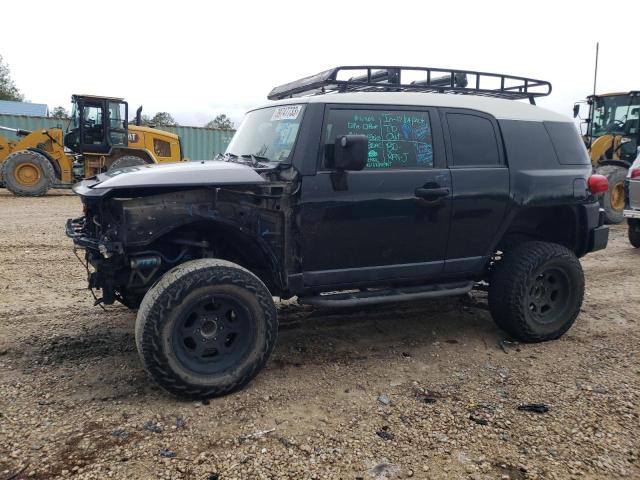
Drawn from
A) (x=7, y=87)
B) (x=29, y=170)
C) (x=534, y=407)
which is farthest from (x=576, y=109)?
(x=7, y=87)

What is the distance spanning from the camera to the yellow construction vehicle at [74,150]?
1397cm

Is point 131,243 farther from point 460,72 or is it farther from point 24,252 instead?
point 24,252

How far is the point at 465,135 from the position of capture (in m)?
4.39

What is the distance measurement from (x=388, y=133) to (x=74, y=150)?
12788mm

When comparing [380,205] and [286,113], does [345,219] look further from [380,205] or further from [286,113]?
[286,113]

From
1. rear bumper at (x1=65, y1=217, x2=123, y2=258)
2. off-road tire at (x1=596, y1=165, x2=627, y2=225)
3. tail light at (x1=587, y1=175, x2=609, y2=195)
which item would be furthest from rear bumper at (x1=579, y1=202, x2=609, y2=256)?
off-road tire at (x1=596, y1=165, x2=627, y2=225)

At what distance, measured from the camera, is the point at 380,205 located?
13.1 feet

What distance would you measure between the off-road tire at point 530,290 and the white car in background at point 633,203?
5.03 metres

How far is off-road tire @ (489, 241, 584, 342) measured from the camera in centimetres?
451

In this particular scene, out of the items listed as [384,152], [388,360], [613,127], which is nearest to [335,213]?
[384,152]

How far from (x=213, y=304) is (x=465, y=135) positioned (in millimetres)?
2436

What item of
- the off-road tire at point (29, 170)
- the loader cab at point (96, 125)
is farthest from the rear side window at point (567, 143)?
the off-road tire at point (29, 170)

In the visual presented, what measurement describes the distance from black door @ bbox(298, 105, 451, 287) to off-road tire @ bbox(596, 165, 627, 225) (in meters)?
8.85

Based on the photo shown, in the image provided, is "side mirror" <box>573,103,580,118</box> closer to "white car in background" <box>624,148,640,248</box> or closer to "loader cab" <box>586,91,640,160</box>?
"loader cab" <box>586,91,640,160</box>
